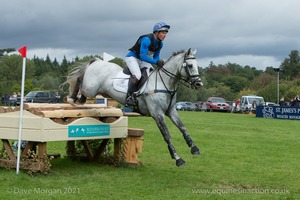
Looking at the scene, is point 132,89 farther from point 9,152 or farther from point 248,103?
point 248,103

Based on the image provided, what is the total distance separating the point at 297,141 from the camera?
15211mm

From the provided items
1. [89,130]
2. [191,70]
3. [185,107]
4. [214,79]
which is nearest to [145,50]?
[191,70]

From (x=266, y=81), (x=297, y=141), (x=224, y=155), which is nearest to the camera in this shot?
(x=224, y=155)

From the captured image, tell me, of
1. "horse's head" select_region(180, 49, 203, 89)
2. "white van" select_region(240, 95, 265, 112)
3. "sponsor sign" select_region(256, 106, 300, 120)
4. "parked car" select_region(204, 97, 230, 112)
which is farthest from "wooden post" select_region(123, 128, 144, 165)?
"parked car" select_region(204, 97, 230, 112)

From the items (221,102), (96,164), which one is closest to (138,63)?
(96,164)

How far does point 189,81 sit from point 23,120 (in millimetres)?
3124

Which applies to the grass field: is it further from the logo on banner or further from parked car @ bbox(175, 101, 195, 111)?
parked car @ bbox(175, 101, 195, 111)

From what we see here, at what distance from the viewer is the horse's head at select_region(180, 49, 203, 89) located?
7.99 m

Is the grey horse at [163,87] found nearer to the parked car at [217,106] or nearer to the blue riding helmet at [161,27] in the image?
the blue riding helmet at [161,27]

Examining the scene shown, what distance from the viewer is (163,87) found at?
27.9 feet

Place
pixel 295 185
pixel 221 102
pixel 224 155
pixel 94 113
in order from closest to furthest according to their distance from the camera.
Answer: pixel 295 185
pixel 94 113
pixel 224 155
pixel 221 102

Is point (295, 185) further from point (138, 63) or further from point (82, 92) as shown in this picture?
point (82, 92)

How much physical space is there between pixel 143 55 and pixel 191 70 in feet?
3.28

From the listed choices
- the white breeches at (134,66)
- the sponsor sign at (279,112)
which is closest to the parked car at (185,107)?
the sponsor sign at (279,112)
